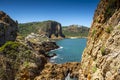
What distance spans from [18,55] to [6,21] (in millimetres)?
67939

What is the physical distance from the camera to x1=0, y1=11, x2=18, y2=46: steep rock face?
362 ft

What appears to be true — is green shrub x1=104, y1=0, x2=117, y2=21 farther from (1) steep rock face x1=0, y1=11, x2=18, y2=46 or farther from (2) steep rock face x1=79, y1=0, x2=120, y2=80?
(1) steep rock face x1=0, y1=11, x2=18, y2=46

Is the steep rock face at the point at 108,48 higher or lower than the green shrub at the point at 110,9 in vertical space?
lower

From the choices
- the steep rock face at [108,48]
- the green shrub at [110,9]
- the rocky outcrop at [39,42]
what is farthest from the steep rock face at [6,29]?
the green shrub at [110,9]

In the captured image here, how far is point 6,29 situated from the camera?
11394 centimetres

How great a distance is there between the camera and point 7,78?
49031 millimetres

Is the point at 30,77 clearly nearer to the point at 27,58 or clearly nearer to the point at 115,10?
the point at 27,58

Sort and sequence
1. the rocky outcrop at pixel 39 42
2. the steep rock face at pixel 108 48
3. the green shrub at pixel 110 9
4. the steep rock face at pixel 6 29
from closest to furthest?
the steep rock face at pixel 108 48 → the green shrub at pixel 110 9 → the steep rock face at pixel 6 29 → the rocky outcrop at pixel 39 42

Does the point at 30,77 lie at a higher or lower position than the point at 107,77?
lower

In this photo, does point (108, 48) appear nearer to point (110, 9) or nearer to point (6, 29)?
point (110, 9)

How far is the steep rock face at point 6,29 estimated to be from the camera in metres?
110

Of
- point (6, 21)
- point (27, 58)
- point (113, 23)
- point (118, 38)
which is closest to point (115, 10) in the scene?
point (113, 23)

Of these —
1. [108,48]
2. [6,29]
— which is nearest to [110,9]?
[108,48]

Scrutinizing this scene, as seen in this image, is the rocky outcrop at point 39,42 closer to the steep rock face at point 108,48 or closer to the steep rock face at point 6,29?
the steep rock face at point 6,29
